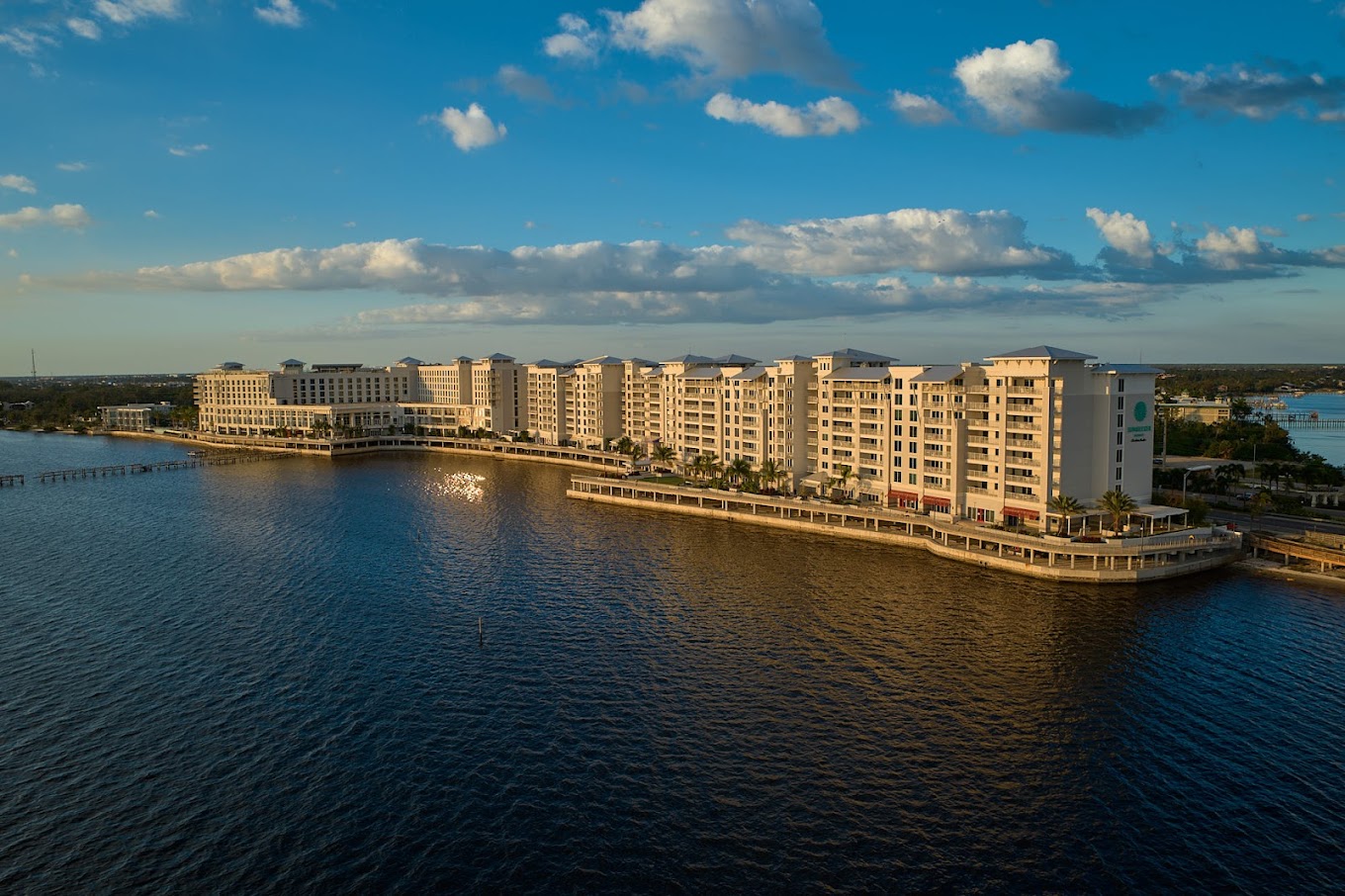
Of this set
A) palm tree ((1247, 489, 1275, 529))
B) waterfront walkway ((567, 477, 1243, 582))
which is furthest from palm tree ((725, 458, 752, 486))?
palm tree ((1247, 489, 1275, 529))

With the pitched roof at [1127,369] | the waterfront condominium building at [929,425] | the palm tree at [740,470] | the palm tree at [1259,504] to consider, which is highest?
the pitched roof at [1127,369]

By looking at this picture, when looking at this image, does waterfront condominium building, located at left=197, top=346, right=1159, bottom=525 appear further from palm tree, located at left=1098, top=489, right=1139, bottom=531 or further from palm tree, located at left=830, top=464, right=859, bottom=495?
palm tree, located at left=1098, top=489, right=1139, bottom=531

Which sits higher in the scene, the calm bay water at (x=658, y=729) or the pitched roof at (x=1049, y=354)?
the pitched roof at (x=1049, y=354)

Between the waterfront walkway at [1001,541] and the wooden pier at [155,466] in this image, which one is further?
the wooden pier at [155,466]

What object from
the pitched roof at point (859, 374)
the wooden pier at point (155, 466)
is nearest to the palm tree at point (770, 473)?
the pitched roof at point (859, 374)

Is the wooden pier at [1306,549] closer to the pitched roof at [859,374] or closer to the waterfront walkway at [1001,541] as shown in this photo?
the waterfront walkway at [1001,541]

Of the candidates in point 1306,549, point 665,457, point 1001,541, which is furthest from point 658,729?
point 665,457

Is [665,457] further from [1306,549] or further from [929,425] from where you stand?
[1306,549]
